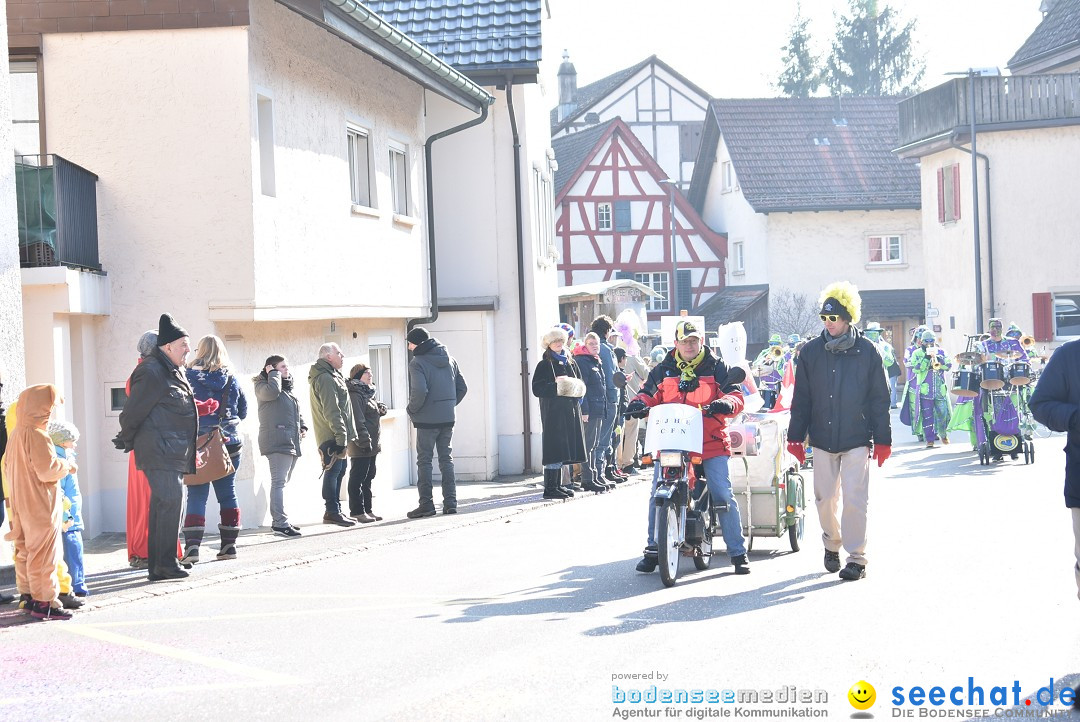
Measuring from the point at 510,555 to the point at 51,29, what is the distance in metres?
7.01

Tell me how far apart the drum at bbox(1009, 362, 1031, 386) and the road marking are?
49.4 ft

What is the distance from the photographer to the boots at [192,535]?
39.4ft

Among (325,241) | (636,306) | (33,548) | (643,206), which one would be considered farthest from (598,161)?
(33,548)

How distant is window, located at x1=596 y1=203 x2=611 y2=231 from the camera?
5594 cm

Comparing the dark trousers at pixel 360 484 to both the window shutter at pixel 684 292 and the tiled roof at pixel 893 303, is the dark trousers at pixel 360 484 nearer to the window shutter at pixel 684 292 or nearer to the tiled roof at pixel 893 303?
the tiled roof at pixel 893 303

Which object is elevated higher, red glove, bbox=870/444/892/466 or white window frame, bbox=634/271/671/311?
white window frame, bbox=634/271/671/311

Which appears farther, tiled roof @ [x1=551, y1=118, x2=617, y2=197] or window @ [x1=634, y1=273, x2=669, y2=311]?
window @ [x1=634, y1=273, x2=669, y2=311]

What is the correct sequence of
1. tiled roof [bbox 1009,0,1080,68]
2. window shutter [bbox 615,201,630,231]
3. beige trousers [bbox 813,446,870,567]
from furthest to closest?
window shutter [bbox 615,201,630,231]
tiled roof [bbox 1009,0,1080,68]
beige trousers [bbox 813,446,870,567]

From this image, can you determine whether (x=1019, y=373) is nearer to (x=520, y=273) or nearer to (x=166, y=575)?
(x=520, y=273)

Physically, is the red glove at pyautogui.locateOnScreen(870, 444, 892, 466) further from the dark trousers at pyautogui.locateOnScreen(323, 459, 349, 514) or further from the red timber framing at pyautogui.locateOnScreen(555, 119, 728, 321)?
the red timber framing at pyautogui.locateOnScreen(555, 119, 728, 321)

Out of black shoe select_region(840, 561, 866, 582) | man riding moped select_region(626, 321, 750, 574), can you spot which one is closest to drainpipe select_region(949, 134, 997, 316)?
man riding moped select_region(626, 321, 750, 574)

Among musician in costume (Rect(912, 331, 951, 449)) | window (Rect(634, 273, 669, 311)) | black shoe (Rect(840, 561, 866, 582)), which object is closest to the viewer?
black shoe (Rect(840, 561, 866, 582))

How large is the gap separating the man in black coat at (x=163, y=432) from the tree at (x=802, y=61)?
74.1 metres

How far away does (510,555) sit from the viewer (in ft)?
39.9
